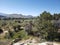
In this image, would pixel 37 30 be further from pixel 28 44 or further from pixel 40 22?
A: pixel 28 44

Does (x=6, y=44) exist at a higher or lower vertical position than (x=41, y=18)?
lower

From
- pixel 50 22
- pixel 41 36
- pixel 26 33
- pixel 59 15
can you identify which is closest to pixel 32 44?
pixel 41 36

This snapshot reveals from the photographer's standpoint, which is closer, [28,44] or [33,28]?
[28,44]

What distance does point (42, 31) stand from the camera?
2733cm

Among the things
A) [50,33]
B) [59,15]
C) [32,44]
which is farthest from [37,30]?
[59,15]

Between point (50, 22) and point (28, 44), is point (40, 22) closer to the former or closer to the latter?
point (50, 22)

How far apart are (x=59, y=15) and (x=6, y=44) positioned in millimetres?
21051

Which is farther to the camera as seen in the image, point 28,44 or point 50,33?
point 50,33

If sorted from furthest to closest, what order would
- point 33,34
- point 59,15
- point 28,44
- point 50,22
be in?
1. point 59,15
2. point 33,34
3. point 50,22
4. point 28,44

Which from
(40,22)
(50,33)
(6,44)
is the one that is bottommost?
(6,44)

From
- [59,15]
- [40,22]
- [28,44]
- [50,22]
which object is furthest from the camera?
[59,15]

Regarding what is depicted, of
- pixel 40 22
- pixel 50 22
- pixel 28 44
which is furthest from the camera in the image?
pixel 40 22

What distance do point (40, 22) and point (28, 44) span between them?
7.70m

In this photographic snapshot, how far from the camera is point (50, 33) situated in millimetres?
26391
